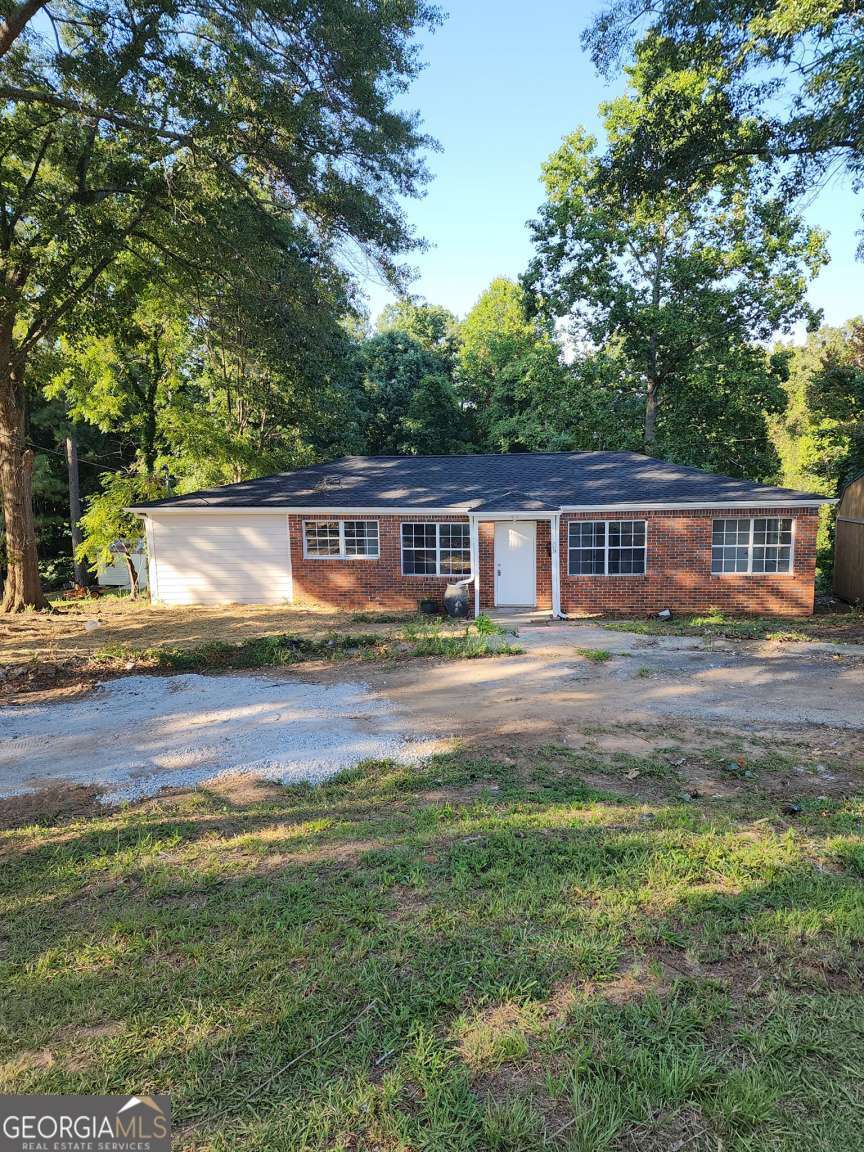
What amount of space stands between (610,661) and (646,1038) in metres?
7.67

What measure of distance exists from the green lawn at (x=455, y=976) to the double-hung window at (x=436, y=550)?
11.8 meters

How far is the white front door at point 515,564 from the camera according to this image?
15.9 m

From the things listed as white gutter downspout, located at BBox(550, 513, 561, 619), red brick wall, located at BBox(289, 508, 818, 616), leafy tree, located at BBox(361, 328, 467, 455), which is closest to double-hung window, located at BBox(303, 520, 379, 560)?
red brick wall, located at BBox(289, 508, 818, 616)

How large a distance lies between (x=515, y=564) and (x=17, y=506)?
42.2 ft

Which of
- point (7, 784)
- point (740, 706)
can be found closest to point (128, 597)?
point (7, 784)

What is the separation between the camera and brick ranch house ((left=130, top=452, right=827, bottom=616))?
49.8 ft

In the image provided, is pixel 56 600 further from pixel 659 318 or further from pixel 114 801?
pixel 659 318

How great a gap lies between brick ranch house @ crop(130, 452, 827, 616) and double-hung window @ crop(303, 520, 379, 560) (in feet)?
0.09

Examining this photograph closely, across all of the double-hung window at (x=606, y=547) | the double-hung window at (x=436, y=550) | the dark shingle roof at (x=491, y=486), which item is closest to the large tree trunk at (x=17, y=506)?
the dark shingle roof at (x=491, y=486)

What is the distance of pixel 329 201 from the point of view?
10.9 m

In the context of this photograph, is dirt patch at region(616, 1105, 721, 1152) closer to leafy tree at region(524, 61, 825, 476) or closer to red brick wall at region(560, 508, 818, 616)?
red brick wall at region(560, 508, 818, 616)

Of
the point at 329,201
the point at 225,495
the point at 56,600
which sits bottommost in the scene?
the point at 56,600

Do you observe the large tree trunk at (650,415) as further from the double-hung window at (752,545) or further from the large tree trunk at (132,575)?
the large tree trunk at (132,575)

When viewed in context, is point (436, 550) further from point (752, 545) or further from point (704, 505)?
point (752, 545)
